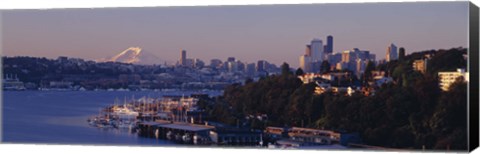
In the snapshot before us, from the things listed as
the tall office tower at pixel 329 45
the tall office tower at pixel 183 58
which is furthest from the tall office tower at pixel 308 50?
the tall office tower at pixel 183 58

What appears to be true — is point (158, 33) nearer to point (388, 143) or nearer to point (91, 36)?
point (91, 36)

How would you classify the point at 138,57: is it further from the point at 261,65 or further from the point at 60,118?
the point at 261,65

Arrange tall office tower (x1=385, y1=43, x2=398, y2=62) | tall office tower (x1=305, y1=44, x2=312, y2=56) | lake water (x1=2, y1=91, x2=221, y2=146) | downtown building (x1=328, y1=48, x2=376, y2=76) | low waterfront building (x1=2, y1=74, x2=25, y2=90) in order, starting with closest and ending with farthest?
tall office tower (x1=385, y1=43, x2=398, y2=62)
downtown building (x1=328, y1=48, x2=376, y2=76)
tall office tower (x1=305, y1=44, x2=312, y2=56)
lake water (x1=2, y1=91, x2=221, y2=146)
low waterfront building (x1=2, y1=74, x2=25, y2=90)

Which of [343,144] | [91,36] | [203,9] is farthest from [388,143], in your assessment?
[91,36]

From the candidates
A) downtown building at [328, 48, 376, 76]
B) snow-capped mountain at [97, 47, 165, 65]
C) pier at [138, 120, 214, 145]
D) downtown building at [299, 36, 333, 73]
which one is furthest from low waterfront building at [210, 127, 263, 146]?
downtown building at [328, 48, 376, 76]

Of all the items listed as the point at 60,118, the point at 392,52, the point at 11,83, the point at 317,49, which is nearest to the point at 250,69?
the point at 317,49

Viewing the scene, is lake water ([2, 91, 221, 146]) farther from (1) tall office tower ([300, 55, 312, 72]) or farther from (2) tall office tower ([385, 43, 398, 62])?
(2) tall office tower ([385, 43, 398, 62])
